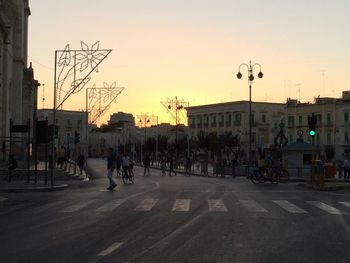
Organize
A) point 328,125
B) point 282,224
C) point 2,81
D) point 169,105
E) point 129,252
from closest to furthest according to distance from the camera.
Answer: point 129,252 → point 282,224 → point 2,81 → point 169,105 → point 328,125

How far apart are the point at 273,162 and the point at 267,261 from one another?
2495 cm

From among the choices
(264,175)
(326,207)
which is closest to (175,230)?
(326,207)

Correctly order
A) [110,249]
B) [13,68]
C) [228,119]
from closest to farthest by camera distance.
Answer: [110,249] < [13,68] < [228,119]

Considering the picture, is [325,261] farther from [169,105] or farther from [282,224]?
[169,105]

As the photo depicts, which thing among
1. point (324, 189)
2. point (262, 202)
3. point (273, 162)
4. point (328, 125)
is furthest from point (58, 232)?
point (328, 125)

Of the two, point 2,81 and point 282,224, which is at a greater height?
point 2,81

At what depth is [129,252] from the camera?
9680mm

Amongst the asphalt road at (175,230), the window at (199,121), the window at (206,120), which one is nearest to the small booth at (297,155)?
the asphalt road at (175,230)

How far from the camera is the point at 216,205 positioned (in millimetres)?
18266

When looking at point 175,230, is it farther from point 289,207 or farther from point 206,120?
point 206,120

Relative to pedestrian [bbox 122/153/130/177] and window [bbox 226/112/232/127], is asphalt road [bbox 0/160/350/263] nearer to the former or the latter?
pedestrian [bbox 122/153/130/177]

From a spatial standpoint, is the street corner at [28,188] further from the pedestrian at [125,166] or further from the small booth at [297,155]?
the small booth at [297,155]

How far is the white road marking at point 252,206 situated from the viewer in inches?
661

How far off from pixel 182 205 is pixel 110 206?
222 cm
